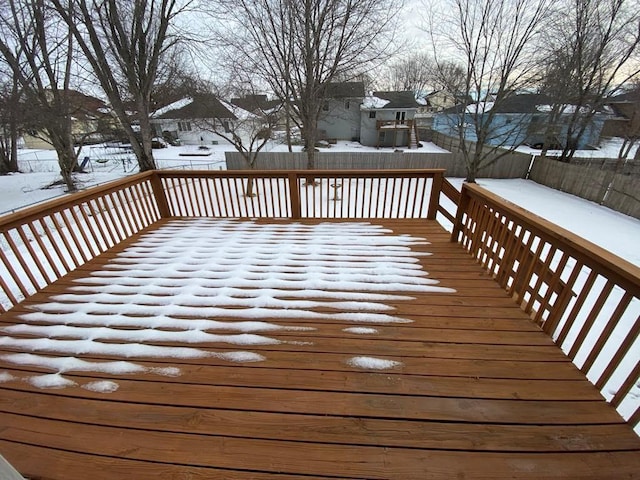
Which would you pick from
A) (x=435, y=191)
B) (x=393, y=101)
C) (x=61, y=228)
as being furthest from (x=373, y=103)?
(x=61, y=228)

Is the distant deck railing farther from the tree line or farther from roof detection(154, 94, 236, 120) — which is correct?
roof detection(154, 94, 236, 120)

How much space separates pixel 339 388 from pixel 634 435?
1386 millimetres

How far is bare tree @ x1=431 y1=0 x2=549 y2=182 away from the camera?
23.2 feet

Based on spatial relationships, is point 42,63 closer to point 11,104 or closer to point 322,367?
point 11,104

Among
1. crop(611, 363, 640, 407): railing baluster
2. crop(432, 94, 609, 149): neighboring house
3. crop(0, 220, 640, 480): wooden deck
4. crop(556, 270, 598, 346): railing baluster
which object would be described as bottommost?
crop(0, 220, 640, 480): wooden deck

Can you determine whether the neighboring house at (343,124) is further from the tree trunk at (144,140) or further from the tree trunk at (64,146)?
the tree trunk at (144,140)

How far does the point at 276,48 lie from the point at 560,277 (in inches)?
347

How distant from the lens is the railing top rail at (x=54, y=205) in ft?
7.45

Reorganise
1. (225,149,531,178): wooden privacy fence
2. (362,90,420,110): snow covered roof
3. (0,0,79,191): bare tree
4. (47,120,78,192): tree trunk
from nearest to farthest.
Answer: (0,0,79,191): bare tree
(47,120,78,192): tree trunk
(225,149,531,178): wooden privacy fence
(362,90,420,110): snow covered roof

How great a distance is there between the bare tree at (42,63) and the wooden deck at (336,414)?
9.65m

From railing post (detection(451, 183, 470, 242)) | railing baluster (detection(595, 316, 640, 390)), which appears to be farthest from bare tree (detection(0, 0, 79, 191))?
railing baluster (detection(595, 316, 640, 390))

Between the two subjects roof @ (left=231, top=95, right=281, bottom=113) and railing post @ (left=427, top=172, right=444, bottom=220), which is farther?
roof @ (left=231, top=95, right=281, bottom=113)

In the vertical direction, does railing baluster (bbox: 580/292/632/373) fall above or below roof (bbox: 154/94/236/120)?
below

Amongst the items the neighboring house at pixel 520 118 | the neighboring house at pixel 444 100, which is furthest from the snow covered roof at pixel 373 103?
the neighboring house at pixel 520 118
